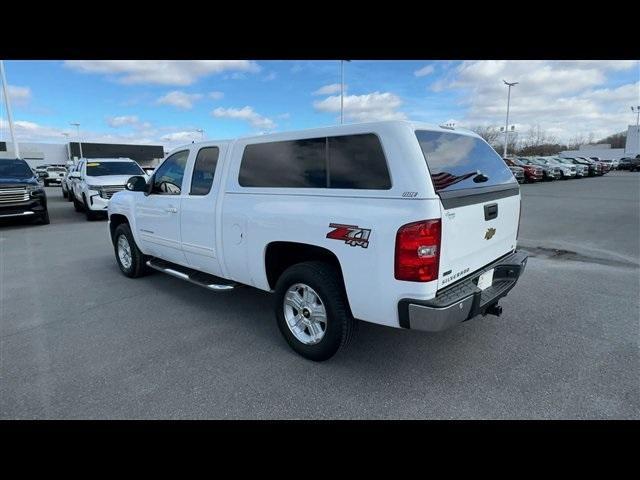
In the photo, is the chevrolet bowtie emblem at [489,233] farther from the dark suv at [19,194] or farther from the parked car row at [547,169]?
the parked car row at [547,169]

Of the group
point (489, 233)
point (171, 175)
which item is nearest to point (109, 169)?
point (171, 175)

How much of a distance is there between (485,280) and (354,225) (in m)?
1.29

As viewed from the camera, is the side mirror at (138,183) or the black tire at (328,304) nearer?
the black tire at (328,304)

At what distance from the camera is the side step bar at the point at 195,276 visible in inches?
159

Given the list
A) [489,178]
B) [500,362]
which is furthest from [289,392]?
[489,178]

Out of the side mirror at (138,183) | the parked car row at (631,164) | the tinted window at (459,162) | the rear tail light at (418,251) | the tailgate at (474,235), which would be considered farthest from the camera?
the parked car row at (631,164)

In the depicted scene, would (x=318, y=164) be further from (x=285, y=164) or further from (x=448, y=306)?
(x=448, y=306)

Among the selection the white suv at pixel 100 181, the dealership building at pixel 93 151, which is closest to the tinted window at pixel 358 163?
the white suv at pixel 100 181

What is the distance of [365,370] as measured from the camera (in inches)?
125

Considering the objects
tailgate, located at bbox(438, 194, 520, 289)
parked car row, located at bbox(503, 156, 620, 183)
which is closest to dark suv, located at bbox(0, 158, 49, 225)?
tailgate, located at bbox(438, 194, 520, 289)

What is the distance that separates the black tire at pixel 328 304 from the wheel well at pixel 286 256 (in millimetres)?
140

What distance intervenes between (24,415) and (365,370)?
2.48m

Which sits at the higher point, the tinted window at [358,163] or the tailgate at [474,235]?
the tinted window at [358,163]
